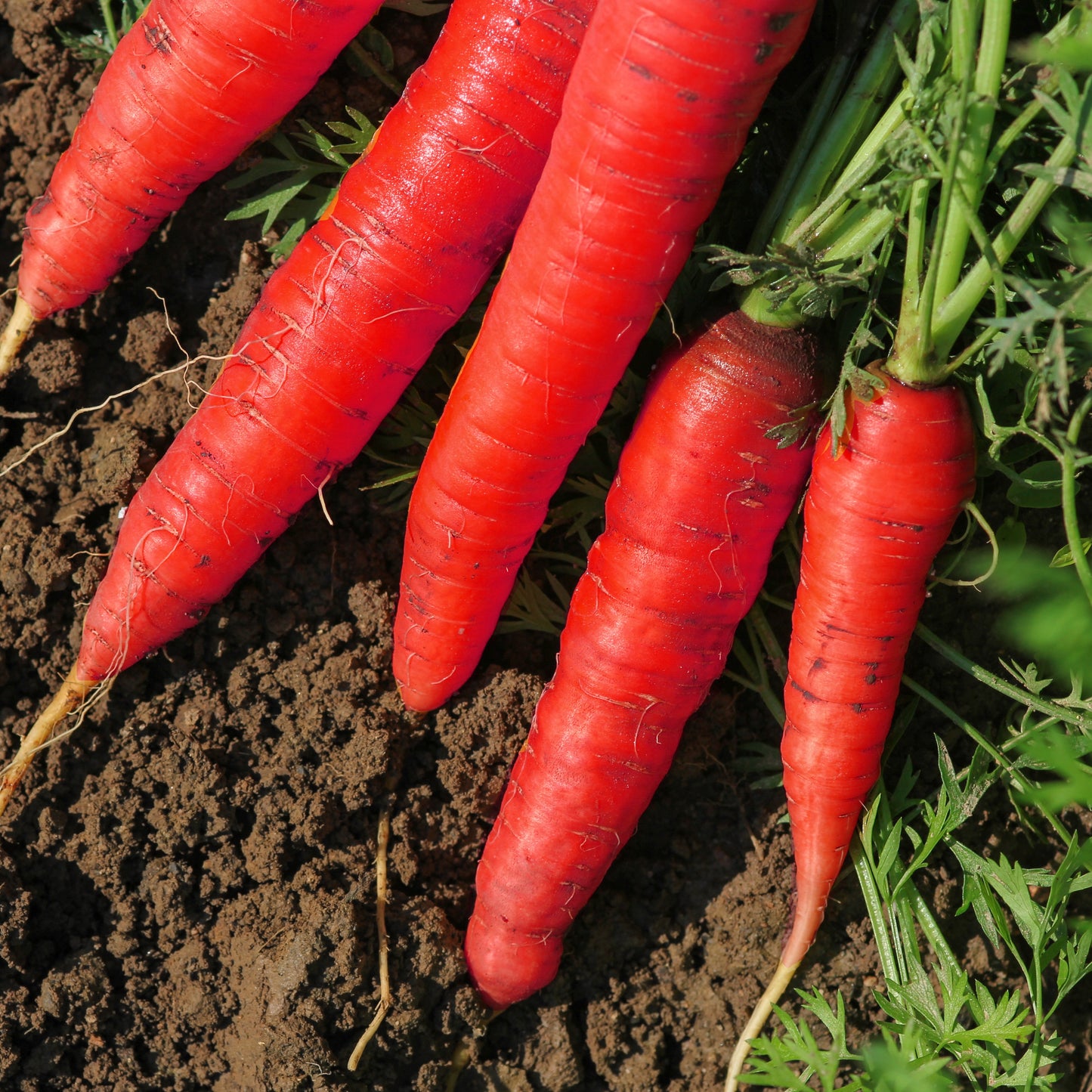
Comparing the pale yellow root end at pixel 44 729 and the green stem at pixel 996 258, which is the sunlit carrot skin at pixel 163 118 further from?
the green stem at pixel 996 258

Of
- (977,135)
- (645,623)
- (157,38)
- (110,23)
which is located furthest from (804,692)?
(110,23)

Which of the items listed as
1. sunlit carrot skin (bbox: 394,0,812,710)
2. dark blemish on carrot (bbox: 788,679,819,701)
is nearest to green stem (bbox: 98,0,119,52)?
sunlit carrot skin (bbox: 394,0,812,710)

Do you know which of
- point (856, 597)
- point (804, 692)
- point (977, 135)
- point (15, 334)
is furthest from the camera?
point (15, 334)

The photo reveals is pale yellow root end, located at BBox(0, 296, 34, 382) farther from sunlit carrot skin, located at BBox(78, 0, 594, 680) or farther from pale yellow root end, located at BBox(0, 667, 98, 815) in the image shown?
pale yellow root end, located at BBox(0, 667, 98, 815)

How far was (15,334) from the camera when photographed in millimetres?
2066

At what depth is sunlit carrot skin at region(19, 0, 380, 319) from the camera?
5.96ft

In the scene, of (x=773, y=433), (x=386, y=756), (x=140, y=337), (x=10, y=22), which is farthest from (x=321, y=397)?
(x=10, y=22)

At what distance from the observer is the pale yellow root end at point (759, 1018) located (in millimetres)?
1992

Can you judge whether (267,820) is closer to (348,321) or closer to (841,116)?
(348,321)

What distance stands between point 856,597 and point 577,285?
2.55 feet

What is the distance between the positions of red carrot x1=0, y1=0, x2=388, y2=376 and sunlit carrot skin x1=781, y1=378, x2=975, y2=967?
4.09ft

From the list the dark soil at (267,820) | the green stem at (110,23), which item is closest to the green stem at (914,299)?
the dark soil at (267,820)

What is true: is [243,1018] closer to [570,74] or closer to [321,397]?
[321,397]

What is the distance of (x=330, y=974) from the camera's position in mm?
1911
